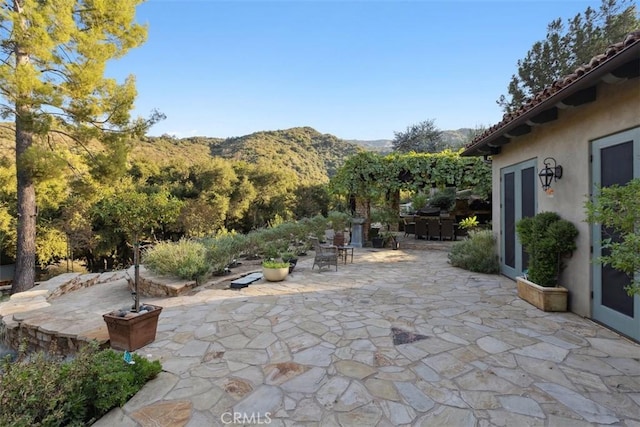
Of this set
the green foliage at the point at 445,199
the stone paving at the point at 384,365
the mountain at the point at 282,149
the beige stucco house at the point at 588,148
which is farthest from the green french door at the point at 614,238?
the mountain at the point at 282,149

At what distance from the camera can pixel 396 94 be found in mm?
12602

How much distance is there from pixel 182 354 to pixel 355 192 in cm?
866

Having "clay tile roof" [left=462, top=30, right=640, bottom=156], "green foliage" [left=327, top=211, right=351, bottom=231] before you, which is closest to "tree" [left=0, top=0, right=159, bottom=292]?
"green foliage" [left=327, top=211, right=351, bottom=231]

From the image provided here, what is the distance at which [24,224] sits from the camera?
7980 millimetres

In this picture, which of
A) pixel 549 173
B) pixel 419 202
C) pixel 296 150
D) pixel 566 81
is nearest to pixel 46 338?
pixel 566 81

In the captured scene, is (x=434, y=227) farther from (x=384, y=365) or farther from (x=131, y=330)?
(x=131, y=330)

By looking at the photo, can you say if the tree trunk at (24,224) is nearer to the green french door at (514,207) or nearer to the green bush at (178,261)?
the green bush at (178,261)

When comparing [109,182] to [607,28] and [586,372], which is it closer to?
[586,372]

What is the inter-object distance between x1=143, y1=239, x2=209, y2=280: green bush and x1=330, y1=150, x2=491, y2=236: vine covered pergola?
6113mm

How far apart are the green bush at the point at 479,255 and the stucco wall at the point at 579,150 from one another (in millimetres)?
2258

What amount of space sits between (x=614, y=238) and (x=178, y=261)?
6919 mm

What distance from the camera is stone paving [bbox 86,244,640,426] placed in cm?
219

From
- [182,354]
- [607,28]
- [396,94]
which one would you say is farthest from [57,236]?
[607,28]

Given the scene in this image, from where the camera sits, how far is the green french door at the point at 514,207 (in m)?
5.39
